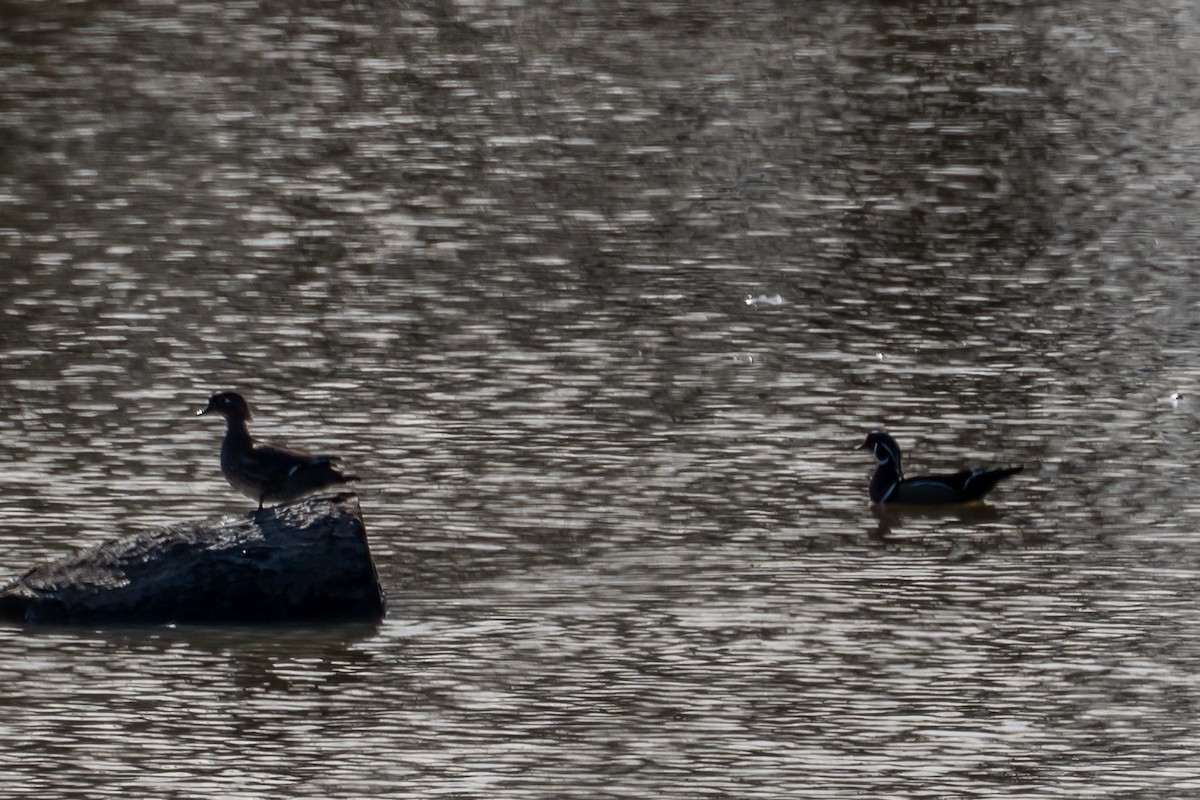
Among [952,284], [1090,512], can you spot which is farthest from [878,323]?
[1090,512]

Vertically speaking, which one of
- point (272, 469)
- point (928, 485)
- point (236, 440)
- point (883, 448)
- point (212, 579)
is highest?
point (236, 440)

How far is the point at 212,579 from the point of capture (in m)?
12.3

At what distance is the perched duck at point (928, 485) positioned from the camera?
14914 mm

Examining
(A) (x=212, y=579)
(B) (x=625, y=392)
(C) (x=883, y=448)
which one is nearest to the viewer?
(A) (x=212, y=579)

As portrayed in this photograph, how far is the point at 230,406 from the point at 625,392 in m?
→ 3.88

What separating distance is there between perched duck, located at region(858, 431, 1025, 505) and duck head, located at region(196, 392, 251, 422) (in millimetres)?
3875

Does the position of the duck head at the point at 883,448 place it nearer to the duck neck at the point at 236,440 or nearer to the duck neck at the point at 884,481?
the duck neck at the point at 884,481

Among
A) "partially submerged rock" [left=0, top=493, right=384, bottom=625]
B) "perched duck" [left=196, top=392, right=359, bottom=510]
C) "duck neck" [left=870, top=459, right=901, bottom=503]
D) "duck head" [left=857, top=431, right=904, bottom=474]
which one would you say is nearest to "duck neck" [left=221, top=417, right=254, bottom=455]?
"perched duck" [left=196, top=392, right=359, bottom=510]

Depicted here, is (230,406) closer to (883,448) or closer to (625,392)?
(625,392)

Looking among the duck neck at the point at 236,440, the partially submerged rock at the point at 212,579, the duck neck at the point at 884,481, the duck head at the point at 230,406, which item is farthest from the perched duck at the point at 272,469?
the duck neck at the point at 884,481

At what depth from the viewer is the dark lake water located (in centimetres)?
1080

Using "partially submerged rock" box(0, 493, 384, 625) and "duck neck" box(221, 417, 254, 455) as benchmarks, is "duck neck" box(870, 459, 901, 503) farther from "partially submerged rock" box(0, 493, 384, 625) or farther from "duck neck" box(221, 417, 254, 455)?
"duck neck" box(221, 417, 254, 455)

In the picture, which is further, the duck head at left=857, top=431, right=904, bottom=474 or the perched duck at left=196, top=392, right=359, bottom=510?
the duck head at left=857, top=431, right=904, bottom=474

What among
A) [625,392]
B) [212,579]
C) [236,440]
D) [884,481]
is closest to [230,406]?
[236,440]
